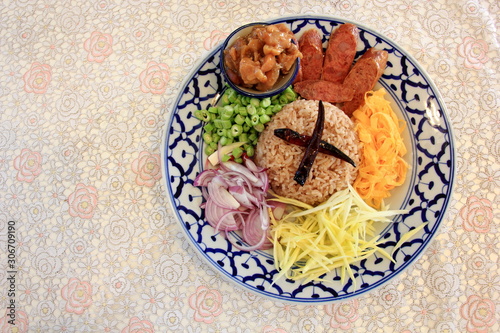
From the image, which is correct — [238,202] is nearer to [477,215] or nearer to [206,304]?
[206,304]

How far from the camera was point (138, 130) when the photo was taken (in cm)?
327

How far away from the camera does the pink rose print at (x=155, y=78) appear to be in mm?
3344

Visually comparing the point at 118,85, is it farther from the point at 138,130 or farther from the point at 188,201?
the point at 188,201

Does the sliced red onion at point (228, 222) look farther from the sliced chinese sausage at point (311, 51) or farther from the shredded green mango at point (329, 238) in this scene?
the sliced chinese sausage at point (311, 51)

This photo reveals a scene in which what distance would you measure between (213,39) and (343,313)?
2.53 m

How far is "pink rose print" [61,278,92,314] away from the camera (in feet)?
10.1

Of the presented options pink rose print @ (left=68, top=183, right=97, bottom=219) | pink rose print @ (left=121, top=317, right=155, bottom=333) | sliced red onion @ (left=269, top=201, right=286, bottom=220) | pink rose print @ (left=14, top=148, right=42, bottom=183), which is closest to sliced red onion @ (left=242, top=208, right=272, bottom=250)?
sliced red onion @ (left=269, top=201, right=286, bottom=220)

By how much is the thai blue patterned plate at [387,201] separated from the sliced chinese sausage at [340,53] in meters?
0.09

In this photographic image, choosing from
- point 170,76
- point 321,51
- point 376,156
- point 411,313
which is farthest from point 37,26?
point 411,313

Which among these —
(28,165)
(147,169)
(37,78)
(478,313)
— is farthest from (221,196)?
(478,313)

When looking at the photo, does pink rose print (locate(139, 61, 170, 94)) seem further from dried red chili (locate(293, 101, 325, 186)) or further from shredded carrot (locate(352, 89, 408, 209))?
shredded carrot (locate(352, 89, 408, 209))

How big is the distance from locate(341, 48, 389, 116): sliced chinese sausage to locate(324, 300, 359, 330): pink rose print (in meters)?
1.60

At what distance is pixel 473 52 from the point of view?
3.35 m

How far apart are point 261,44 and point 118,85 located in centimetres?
138
